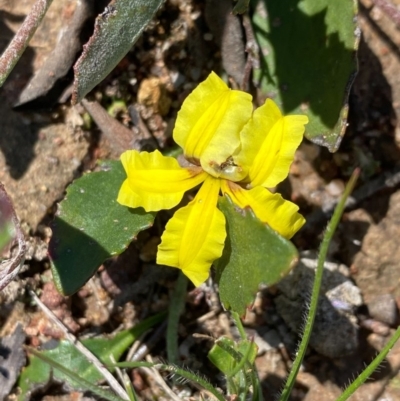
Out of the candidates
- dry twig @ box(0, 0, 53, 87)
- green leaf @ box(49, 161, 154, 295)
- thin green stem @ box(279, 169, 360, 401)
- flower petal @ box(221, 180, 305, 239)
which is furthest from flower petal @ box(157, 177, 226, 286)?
dry twig @ box(0, 0, 53, 87)

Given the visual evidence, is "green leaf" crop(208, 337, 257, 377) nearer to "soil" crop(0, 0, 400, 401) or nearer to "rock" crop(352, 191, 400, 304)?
"soil" crop(0, 0, 400, 401)

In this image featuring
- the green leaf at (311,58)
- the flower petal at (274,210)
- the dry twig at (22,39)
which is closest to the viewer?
the flower petal at (274,210)

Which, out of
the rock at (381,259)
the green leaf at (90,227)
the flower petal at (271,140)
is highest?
the flower petal at (271,140)

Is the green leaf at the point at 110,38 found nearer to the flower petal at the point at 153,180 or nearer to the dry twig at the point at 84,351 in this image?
the flower petal at the point at 153,180

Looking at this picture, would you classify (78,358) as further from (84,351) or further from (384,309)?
(384,309)

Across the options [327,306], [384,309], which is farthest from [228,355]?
[384,309]

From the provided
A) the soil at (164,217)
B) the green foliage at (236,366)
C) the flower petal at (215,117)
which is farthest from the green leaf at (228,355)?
the flower petal at (215,117)
